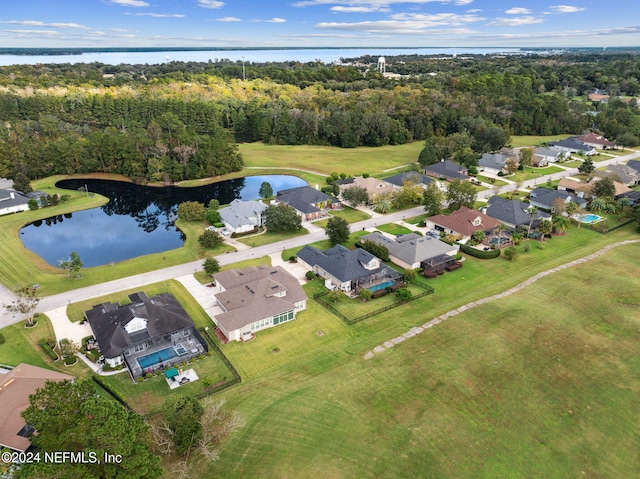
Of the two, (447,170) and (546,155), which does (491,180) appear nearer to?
(447,170)

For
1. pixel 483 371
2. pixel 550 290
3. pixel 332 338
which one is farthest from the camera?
pixel 550 290

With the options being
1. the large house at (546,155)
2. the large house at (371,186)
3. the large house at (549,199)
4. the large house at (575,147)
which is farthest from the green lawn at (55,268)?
the large house at (575,147)

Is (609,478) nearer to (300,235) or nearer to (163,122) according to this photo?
(300,235)

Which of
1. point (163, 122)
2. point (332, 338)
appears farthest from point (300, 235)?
point (163, 122)

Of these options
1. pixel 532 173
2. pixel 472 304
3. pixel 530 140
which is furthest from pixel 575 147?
pixel 472 304

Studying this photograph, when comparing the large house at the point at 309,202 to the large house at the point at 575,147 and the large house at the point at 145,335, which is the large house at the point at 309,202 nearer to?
the large house at the point at 145,335
